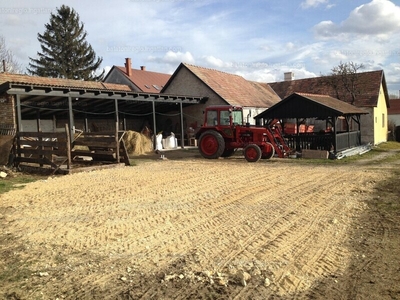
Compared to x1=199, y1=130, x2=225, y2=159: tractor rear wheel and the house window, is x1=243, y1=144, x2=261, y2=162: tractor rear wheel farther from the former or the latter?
the house window

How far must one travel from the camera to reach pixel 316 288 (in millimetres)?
3754

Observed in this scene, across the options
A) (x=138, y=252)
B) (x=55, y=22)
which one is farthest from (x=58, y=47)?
(x=138, y=252)

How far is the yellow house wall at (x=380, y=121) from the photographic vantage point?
25.8 m

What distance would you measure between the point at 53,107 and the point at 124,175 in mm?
13275

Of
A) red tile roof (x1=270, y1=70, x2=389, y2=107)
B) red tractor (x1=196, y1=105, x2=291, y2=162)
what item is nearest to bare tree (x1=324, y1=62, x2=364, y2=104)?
red tile roof (x1=270, y1=70, x2=389, y2=107)

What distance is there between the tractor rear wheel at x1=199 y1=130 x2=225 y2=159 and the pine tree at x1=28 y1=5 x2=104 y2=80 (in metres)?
34.1

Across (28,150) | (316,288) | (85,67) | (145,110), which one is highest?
(85,67)

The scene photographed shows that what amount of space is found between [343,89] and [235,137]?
1629cm

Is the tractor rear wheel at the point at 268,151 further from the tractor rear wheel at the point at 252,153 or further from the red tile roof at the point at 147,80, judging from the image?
the red tile roof at the point at 147,80

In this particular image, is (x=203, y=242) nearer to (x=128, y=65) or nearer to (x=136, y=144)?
(x=136, y=144)

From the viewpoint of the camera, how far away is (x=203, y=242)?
5086 millimetres

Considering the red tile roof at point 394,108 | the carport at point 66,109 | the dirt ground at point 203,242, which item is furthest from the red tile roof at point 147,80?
the dirt ground at point 203,242

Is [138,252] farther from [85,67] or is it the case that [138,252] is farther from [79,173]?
[85,67]

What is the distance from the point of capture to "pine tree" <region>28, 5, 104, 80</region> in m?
45.7
